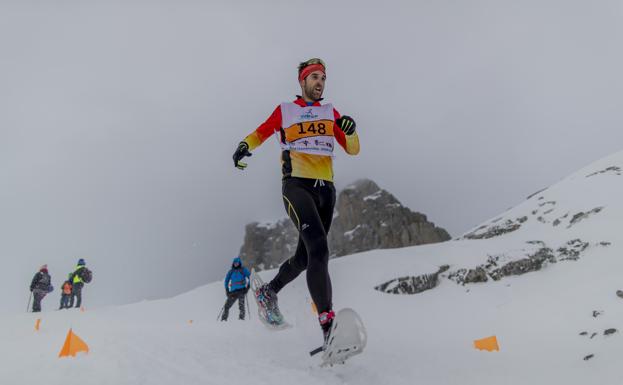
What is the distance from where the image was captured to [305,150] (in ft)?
13.8

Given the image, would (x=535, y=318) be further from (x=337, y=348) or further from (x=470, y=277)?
(x=337, y=348)

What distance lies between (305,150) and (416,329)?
8264 mm

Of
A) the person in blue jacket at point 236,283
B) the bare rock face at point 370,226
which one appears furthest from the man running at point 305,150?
the bare rock face at point 370,226

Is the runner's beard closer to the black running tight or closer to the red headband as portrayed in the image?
the red headband

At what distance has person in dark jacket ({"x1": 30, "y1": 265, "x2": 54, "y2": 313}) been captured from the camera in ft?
53.0

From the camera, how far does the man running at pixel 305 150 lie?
3990mm

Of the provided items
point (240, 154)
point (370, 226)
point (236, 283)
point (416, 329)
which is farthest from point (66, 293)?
point (370, 226)

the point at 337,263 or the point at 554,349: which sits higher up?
the point at 337,263

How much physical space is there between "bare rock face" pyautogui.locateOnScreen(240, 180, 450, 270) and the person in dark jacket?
213 ft

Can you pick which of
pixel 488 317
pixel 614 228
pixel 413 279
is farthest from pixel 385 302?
pixel 614 228

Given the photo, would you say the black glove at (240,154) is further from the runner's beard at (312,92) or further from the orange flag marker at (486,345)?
the orange flag marker at (486,345)

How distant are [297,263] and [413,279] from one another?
41.3 ft

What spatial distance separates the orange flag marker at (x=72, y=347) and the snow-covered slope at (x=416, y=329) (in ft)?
0.25

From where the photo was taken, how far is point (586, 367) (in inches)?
215
